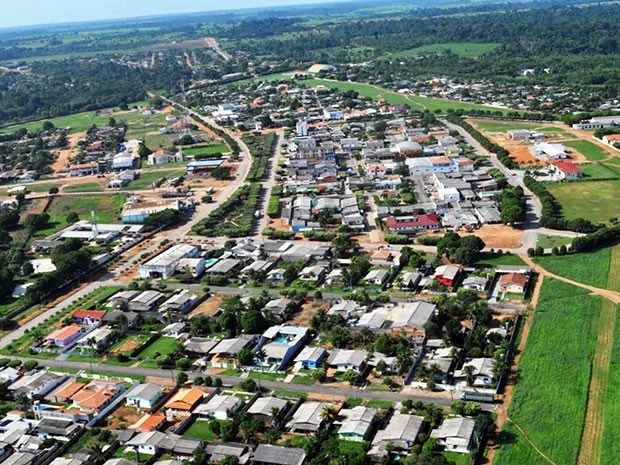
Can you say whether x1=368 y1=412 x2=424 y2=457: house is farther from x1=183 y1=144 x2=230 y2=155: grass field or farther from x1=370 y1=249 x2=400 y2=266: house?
x1=183 y1=144 x2=230 y2=155: grass field

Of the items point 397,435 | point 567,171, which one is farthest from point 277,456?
point 567,171

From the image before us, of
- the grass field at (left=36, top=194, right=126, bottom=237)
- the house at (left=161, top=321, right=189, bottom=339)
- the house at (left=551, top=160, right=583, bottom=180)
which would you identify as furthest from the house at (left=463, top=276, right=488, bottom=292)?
the grass field at (left=36, top=194, right=126, bottom=237)

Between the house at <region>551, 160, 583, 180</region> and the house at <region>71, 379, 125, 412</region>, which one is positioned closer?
the house at <region>71, 379, 125, 412</region>

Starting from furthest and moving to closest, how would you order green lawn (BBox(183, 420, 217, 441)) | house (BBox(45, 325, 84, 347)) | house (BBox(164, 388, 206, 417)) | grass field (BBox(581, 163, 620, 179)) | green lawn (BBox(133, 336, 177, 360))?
grass field (BBox(581, 163, 620, 179)), house (BBox(45, 325, 84, 347)), green lawn (BBox(133, 336, 177, 360)), house (BBox(164, 388, 206, 417)), green lawn (BBox(183, 420, 217, 441))

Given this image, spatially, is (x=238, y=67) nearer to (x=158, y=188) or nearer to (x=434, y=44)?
(x=434, y=44)

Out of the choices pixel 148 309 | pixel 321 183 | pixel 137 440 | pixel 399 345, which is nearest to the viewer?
pixel 137 440

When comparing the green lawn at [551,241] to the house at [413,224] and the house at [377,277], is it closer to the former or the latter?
the house at [413,224]

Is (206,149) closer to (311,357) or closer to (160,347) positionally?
(160,347)

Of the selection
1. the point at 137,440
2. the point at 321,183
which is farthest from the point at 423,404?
the point at 321,183
